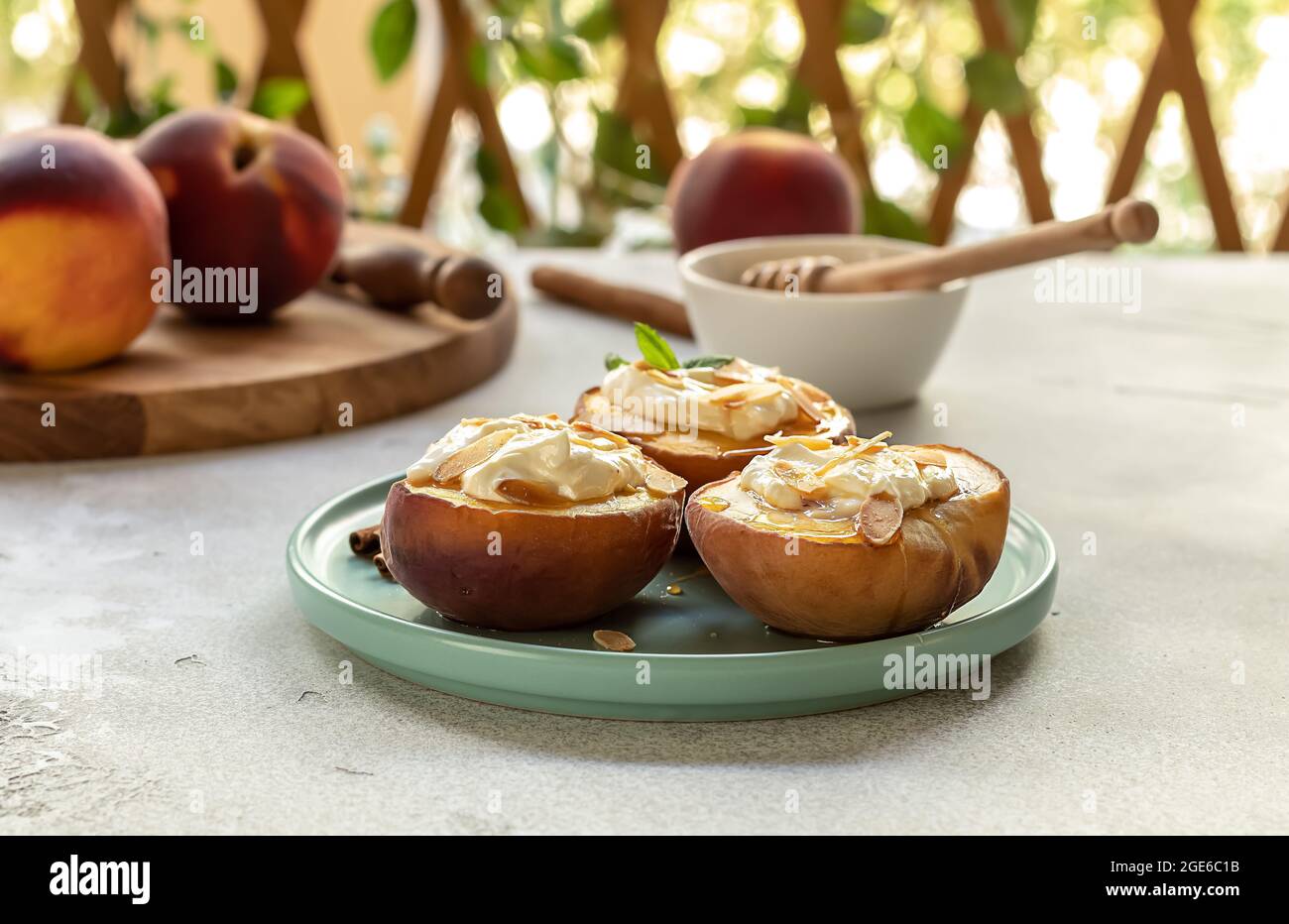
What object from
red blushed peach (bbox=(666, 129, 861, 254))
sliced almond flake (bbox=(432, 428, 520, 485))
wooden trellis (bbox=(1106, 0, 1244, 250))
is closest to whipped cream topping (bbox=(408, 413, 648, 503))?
sliced almond flake (bbox=(432, 428, 520, 485))

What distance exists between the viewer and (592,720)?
1.73 feet

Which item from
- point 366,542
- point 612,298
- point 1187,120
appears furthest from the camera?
point 1187,120

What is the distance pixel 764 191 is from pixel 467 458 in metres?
0.73

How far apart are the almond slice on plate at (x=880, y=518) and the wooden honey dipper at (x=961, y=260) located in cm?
31

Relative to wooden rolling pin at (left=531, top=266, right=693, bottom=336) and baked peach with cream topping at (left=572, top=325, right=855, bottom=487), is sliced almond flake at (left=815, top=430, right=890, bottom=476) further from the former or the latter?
wooden rolling pin at (left=531, top=266, right=693, bottom=336)

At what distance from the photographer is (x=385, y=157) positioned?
207 cm

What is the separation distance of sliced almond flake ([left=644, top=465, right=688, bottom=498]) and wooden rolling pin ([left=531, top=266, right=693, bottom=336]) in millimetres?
529

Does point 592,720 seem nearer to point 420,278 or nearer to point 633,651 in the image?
point 633,651

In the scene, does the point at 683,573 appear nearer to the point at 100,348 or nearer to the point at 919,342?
the point at 919,342

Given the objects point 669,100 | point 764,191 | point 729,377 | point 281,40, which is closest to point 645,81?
point 669,100

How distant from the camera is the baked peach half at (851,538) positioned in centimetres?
51

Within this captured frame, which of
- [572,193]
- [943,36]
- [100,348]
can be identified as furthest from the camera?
[943,36]

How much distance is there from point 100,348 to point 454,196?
113 cm

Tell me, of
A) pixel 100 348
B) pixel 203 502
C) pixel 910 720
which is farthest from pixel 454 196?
pixel 910 720
